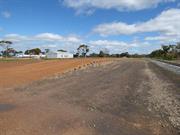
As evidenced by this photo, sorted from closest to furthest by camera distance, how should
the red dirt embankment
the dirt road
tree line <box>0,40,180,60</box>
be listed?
the dirt road → the red dirt embankment → tree line <box>0,40,180,60</box>

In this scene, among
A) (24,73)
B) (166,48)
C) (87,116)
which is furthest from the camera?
(166,48)

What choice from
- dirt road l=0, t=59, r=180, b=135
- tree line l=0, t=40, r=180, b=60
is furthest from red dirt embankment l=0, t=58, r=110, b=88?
tree line l=0, t=40, r=180, b=60

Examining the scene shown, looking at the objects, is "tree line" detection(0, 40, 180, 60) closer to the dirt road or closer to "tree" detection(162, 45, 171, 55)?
"tree" detection(162, 45, 171, 55)

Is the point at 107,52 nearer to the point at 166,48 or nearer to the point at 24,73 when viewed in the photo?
the point at 166,48

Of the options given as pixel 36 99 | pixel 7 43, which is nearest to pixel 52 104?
pixel 36 99

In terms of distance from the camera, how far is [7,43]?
144m

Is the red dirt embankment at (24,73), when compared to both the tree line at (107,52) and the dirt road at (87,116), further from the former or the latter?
the tree line at (107,52)

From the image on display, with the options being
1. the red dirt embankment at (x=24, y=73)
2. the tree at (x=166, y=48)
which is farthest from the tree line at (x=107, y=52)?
the red dirt embankment at (x=24, y=73)

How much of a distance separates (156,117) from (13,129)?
14.8ft

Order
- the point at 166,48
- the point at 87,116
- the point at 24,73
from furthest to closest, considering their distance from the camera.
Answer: the point at 166,48
the point at 24,73
the point at 87,116

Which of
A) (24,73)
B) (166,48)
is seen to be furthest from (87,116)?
(166,48)

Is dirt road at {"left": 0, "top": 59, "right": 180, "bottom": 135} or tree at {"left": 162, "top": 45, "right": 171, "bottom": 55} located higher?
tree at {"left": 162, "top": 45, "right": 171, "bottom": 55}

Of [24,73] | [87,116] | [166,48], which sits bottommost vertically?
[24,73]

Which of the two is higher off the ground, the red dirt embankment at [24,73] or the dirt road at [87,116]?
the dirt road at [87,116]
